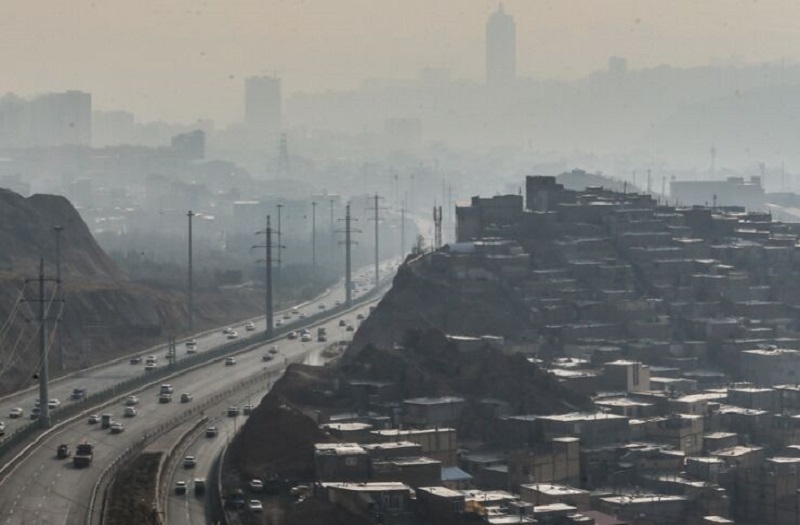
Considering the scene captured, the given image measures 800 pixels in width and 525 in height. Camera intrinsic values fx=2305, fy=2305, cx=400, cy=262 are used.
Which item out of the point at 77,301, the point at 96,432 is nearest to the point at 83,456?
the point at 96,432

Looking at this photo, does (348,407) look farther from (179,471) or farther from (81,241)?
(81,241)

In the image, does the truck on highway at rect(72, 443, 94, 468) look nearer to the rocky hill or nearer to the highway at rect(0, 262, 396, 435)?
the highway at rect(0, 262, 396, 435)

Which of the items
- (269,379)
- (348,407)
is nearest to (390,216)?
(269,379)

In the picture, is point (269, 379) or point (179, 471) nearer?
point (179, 471)

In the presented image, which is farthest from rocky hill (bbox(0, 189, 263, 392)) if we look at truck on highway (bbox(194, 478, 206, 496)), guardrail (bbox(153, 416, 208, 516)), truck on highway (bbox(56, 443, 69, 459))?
truck on highway (bbox(194, 478, 206, 496))

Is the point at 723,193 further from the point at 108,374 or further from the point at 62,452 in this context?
the point at 62,452
